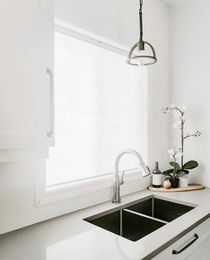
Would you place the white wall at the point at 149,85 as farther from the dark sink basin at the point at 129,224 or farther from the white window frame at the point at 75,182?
the dark sink basin at the point at 129,224

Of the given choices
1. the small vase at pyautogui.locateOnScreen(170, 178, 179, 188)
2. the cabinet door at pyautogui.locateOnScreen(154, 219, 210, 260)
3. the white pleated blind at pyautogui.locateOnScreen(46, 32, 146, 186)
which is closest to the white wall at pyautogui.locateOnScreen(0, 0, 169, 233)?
the white pleated blind at pyautogui.locateOnScreen(46, 32, 146, 186)

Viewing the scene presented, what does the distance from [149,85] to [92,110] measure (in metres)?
0.69

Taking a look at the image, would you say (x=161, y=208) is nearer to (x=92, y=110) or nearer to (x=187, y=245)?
(x=187, y=245)

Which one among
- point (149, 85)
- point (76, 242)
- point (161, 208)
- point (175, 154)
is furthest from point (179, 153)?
point (76, 242)

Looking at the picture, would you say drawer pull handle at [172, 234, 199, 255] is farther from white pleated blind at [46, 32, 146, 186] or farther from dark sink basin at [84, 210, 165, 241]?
white pleated blind at [46, 32, 146, 186]

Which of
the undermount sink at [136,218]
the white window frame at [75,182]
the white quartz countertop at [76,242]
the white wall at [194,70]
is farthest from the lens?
the white wall at [194,70]

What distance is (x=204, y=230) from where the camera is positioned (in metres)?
1.46

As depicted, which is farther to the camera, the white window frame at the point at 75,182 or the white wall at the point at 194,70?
the white wall at the point at 194,70

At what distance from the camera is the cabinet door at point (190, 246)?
1155 mm

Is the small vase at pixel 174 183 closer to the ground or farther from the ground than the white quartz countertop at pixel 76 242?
farther from the ground

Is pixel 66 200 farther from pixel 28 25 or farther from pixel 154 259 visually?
pixel 28 25

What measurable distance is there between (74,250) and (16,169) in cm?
51

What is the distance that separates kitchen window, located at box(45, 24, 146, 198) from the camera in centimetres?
157

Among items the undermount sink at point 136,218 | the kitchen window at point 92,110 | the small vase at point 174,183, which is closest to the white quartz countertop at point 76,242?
the undermount sink at point 136,218
